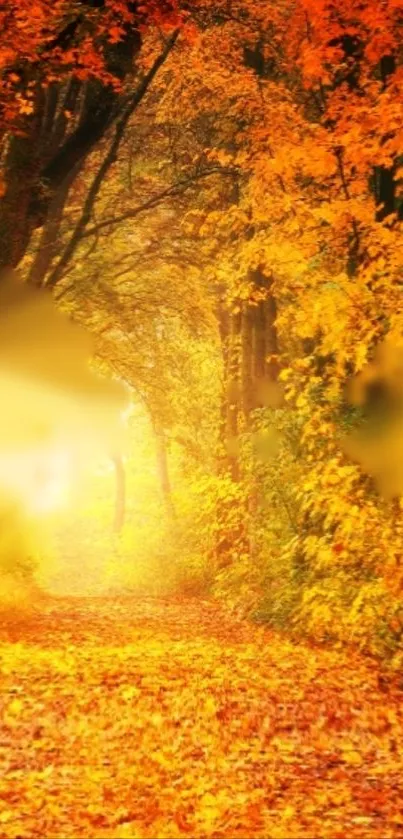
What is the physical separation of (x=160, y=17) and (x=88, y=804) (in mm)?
11159

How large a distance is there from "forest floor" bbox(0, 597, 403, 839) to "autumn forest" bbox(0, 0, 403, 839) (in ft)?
0.11

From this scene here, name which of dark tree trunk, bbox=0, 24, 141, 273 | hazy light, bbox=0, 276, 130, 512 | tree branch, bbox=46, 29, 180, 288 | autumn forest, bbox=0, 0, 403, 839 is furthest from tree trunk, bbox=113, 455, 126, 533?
dark tree trunk, bbox=0, 24, 141, 273

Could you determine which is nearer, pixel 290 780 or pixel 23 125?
pixel 290 780

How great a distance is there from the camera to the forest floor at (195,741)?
6.57 meters

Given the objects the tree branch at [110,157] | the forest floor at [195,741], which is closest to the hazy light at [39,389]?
the tree branch at [110,157]

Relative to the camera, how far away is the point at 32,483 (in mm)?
20734

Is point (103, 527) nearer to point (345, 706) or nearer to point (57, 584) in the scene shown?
point (57, 584)

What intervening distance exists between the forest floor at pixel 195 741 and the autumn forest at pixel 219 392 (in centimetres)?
3

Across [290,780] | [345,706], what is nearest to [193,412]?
[345,706]

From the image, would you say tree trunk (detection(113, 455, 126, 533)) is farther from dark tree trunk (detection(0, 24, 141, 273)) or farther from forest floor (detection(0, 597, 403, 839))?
forest floor (detection(0, 597, 403, 839))

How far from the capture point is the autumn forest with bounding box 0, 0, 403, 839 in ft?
26.2

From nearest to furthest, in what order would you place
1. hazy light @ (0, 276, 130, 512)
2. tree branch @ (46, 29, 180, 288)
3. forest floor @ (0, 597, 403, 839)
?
forest floor @ (0, 597, 403, 839)
hazy light @ (0, 276, 130, 512)
tree branch @ (46, 29, 180, 288)

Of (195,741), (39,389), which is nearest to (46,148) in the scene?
(39,389)

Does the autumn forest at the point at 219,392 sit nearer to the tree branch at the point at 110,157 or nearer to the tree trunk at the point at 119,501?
the tree branch at the point at 110,157
